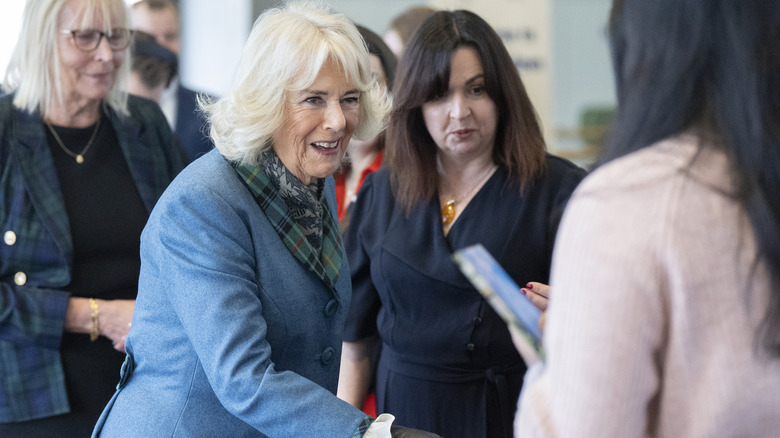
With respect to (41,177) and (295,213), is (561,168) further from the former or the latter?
(41,177)

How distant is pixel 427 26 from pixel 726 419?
4.89ft

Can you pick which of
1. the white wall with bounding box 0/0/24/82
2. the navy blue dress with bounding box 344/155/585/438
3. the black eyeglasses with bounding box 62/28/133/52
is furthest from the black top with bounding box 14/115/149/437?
the white wall with bounding box 0/0/24/82

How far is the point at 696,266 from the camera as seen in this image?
0.84 meters

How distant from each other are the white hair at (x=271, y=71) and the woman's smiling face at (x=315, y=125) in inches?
0.8

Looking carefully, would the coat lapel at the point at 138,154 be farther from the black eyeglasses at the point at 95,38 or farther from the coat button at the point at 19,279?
the coat button at the point at 19,279

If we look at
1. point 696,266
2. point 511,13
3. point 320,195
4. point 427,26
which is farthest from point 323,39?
point 511,13

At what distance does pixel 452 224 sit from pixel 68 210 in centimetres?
103

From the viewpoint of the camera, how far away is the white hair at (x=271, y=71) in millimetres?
1517

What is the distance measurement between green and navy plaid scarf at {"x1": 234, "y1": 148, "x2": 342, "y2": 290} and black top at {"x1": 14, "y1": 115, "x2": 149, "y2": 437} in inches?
30.8

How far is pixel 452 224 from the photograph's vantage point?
2080 mm

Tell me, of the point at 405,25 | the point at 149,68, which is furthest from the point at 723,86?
the point at 149,68

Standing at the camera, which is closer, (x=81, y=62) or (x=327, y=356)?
(x=327, y=356)

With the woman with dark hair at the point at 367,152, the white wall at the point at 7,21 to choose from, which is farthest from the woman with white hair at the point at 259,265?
the white wall at the point at 7,21

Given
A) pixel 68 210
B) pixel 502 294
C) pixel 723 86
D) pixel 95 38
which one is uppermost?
pixel 723 86
